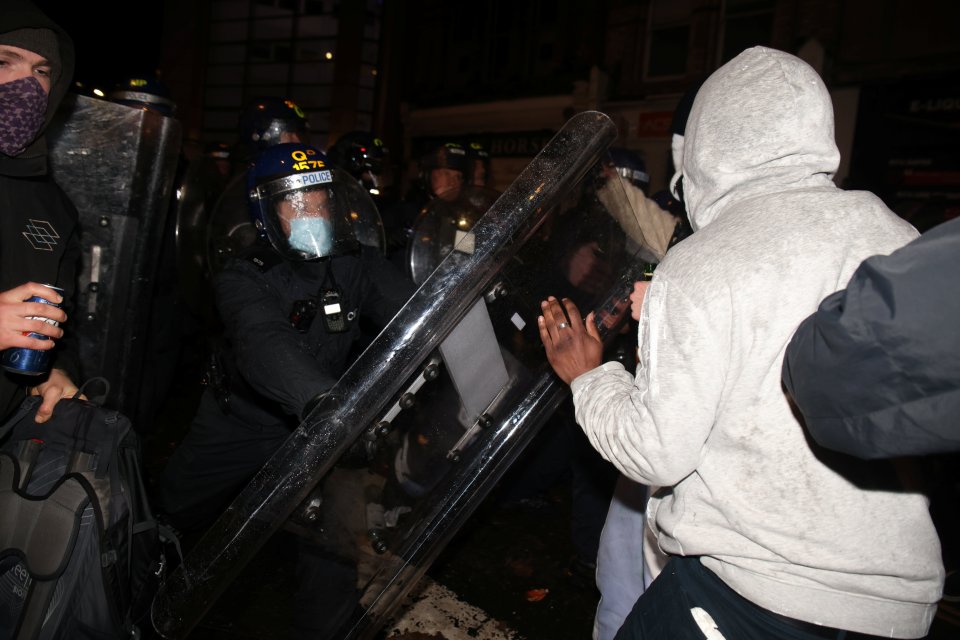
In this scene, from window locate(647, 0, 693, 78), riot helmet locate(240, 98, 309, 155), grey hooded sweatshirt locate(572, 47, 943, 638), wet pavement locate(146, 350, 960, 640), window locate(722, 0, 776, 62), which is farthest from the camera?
window locate(647, 0, 693, 78)

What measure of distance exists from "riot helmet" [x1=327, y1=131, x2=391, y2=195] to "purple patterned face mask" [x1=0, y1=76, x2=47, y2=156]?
11.5ft

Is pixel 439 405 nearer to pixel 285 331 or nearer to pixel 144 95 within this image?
pixel 285 331

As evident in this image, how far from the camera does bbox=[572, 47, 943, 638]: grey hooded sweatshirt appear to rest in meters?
1.11

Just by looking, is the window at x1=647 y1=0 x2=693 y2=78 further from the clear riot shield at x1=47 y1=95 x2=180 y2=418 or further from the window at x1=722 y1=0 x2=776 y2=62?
the clear riot shield at x1=47 y1=95 x2=180 y2=418

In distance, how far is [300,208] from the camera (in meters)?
2.48

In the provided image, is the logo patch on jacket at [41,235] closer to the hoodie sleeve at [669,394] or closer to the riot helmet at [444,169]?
the hoodie sleeve at [669,394]

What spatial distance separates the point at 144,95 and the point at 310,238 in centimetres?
333

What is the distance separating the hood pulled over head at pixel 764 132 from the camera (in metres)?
1.23

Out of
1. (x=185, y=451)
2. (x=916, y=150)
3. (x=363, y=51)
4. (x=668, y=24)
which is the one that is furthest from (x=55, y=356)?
(x=363, y=51)

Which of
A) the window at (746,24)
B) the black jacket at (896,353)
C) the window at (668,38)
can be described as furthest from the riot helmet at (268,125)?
the window at (668,38)

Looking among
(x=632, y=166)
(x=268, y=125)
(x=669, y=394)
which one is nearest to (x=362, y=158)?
(x=268, y=125)

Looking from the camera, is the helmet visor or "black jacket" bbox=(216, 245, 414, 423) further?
the helmet visor

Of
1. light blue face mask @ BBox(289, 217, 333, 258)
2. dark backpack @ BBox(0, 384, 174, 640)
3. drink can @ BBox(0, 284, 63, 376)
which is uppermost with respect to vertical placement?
light blue face mask @ BBox(289, 217, 333, 258)

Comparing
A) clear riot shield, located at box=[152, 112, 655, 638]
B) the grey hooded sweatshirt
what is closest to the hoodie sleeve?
the grey hooded sweatshirt
